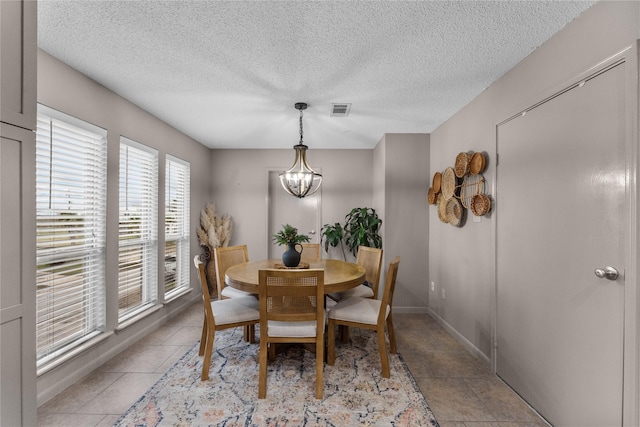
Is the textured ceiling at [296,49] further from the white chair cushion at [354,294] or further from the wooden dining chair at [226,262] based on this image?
the white chair cushion at [354,294]

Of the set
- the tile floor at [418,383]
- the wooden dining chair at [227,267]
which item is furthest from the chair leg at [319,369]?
the wooden dining chair at [227,267]

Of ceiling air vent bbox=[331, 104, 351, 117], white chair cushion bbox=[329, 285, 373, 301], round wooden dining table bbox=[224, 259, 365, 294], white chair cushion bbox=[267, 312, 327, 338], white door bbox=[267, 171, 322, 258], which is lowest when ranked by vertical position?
white chair cushion bbox=[267, 312, 327, 338]

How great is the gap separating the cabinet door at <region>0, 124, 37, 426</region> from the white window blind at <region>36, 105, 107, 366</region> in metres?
1.25

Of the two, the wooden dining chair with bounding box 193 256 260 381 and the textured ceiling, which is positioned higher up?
the textured ceiling

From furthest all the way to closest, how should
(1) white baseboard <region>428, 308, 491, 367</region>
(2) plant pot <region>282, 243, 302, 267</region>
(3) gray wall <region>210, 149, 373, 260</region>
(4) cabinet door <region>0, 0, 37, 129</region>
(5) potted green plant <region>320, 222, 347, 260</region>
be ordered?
1. (3) gray wall <region>210, 149, 373, 260</region>
2. (5) potted green plant <region>320, 222, 347, 260</region>
3. (2) plant pot <region>282, 243, 302, 267</region>
4. (1) white baseboard <region>428, 308, 491, 367</region>
5. (4) cabinet door <region>0, 0, 37, 129</region>

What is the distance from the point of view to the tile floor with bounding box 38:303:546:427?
1.89 metres

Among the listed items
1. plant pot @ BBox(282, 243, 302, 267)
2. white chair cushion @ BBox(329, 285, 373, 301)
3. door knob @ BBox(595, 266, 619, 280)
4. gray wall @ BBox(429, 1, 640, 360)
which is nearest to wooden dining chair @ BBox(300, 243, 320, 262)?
white chair cushion @ BBox(329, 285, 373, 301)

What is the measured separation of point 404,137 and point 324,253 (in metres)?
2.21

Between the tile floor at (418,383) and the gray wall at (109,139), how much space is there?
4.2 inches

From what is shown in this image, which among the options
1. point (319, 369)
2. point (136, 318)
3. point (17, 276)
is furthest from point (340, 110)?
point (136, 318)

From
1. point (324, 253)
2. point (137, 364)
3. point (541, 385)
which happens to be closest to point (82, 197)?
point (137, 364)

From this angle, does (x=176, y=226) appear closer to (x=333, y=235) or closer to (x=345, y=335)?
(x=333, y=235)

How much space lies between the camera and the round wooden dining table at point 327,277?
2.30 m

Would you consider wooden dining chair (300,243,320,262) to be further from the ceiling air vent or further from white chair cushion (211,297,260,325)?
the ceiling air vent
